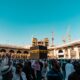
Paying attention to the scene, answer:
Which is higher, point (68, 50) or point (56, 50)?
point (56, 50)

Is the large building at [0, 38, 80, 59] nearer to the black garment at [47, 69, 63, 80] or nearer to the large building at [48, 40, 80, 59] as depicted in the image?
the large building at [48, 40, 80, 59]

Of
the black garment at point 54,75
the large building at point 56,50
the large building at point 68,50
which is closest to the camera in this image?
the black garment at point 54,75

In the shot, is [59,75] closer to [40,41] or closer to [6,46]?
[6,46]

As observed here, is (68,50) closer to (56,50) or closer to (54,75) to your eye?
(56,50)

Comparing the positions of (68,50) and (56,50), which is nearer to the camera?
(68,50)

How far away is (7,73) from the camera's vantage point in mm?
3637

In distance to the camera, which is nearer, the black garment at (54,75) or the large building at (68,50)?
the black garment at (54,75)

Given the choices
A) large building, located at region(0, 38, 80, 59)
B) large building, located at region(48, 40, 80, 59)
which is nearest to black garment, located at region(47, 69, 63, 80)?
large building, located at region(0, 38, 80, 59)

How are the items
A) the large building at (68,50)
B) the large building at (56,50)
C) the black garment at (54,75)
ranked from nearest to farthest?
the black garment at (54,75) < the large building at (68,50) < the large building at (56,50)

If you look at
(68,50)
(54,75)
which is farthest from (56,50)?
(54,75)

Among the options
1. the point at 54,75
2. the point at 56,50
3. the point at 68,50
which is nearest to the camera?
the point at 54,75

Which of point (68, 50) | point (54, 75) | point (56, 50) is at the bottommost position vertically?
point (54, 75)

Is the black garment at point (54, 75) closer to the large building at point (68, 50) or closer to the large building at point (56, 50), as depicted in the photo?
the large building at point (56, 50)

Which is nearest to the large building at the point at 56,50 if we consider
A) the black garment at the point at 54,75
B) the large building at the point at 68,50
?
the large building at the point at 68,50
